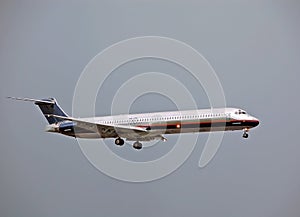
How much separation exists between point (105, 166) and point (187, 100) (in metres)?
13.7

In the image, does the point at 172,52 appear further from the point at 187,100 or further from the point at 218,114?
the point at 218,114

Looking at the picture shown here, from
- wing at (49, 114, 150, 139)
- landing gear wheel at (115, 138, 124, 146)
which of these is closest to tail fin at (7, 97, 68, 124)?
wing at (49, 114, 150, 139)

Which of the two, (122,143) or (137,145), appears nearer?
(137,145)

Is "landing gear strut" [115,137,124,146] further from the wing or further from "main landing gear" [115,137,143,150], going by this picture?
the wing

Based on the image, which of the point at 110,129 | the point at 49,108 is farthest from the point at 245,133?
the point at 49,108

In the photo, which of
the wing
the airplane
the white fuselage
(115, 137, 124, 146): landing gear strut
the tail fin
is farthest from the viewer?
the tail fin

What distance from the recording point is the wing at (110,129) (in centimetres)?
7794

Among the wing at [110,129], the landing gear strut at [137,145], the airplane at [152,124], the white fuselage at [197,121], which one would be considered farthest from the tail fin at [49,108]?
the white fuselage at [197,121]

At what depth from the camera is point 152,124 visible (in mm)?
77500

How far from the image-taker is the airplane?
75.8 m

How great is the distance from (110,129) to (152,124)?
5.13 meters

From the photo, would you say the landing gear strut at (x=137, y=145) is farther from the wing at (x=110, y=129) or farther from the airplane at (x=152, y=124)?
the wing at (x=110, y=129)

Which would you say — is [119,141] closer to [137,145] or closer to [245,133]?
[137,145]

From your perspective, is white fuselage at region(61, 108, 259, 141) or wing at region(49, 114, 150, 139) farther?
wing at region(49, 114, 150, 139)
